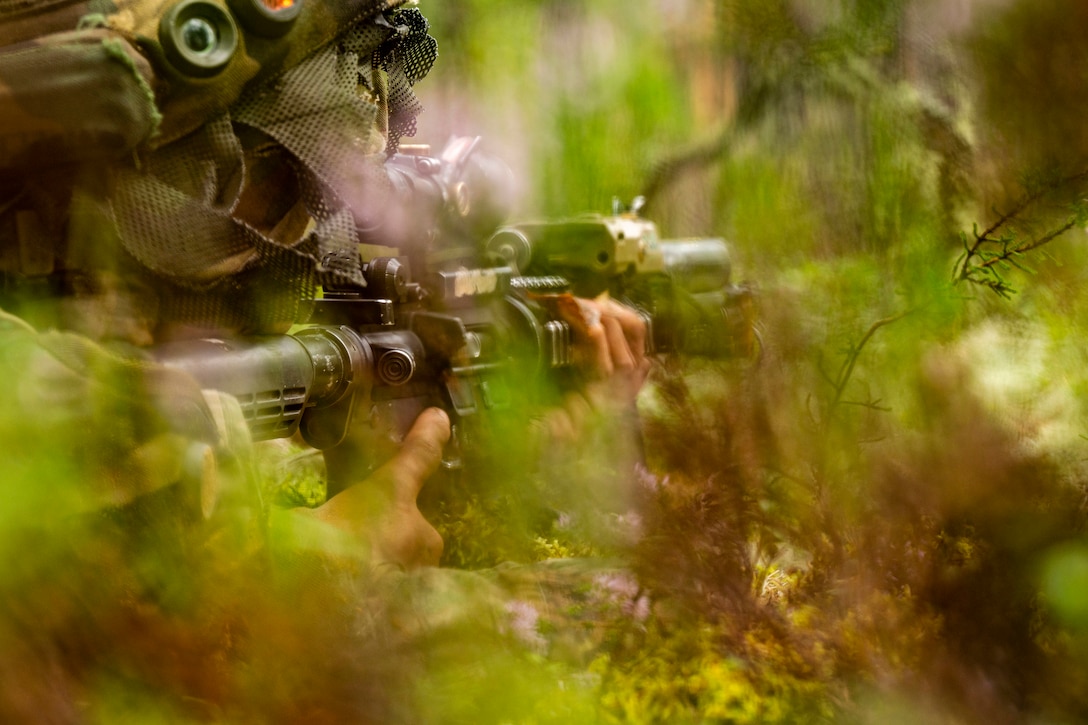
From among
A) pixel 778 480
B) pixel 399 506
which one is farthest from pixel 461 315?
pixel 778 480

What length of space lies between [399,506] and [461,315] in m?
0.30

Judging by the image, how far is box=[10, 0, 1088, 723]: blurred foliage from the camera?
762 mm

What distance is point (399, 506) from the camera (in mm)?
1350

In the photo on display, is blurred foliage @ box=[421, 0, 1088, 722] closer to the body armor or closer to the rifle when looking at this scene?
the rifle

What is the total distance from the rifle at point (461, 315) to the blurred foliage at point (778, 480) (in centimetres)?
11

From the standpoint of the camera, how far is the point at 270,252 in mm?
1026

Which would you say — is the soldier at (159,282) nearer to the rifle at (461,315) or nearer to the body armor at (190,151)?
the body armor at (190,151)

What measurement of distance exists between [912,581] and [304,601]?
576mm

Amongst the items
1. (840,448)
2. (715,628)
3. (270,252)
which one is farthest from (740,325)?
(270,252)

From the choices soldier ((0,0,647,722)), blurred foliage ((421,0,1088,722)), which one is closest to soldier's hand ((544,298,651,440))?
blurred foliage ((421,0,1088,722))

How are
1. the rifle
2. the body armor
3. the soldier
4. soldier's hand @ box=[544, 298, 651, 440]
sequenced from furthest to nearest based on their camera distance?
1. soldier's hand @ box=[544, 298, 651, 440]
2. the rifle
3. the body armor
4. the soldier

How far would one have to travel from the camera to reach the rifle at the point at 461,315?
1192 mm

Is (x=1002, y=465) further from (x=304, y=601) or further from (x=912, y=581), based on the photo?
(x=304, y=601)

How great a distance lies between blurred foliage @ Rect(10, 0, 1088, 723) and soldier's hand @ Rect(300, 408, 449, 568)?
82mm
